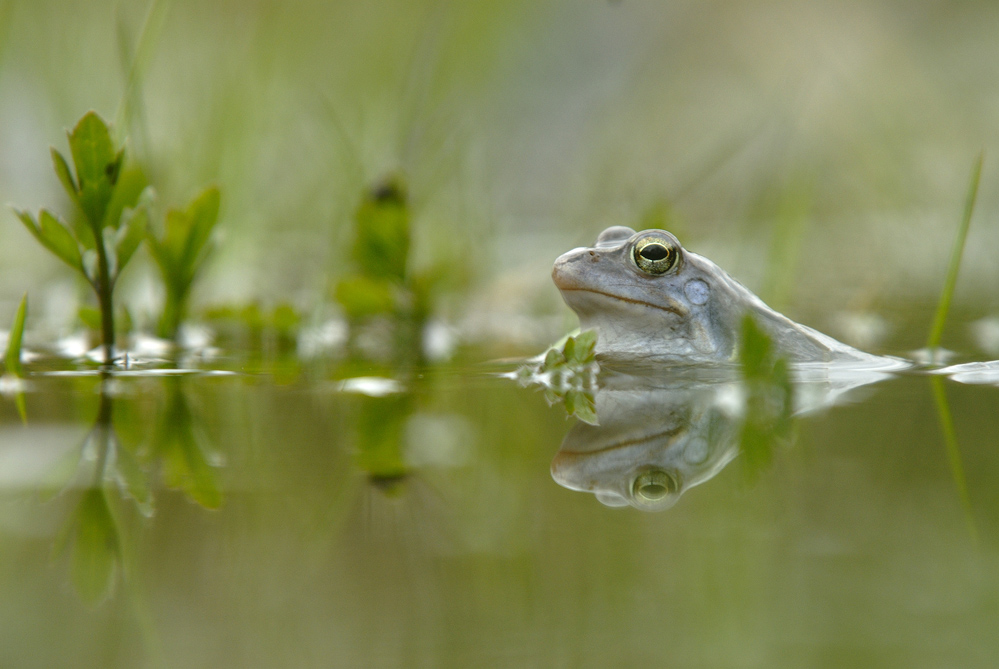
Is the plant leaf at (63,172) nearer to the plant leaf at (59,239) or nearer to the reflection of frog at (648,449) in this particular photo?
the plant leaf at (59,239)

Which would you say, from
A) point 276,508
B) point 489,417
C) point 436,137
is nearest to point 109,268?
point 489,417

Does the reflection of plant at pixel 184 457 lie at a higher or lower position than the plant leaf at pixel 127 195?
lower

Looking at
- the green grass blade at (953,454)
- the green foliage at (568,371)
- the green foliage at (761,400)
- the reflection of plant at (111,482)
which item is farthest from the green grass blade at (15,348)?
the green grass blade at (953,454)

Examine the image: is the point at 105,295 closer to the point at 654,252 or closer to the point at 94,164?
the point at 94,164

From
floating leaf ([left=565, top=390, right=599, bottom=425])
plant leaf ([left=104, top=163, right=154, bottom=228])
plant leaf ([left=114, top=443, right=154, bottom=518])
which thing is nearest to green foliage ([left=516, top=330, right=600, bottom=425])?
floating leaf ([left=565, top=390, right=599, bottom=425])

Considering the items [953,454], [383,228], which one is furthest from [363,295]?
[953,454]
